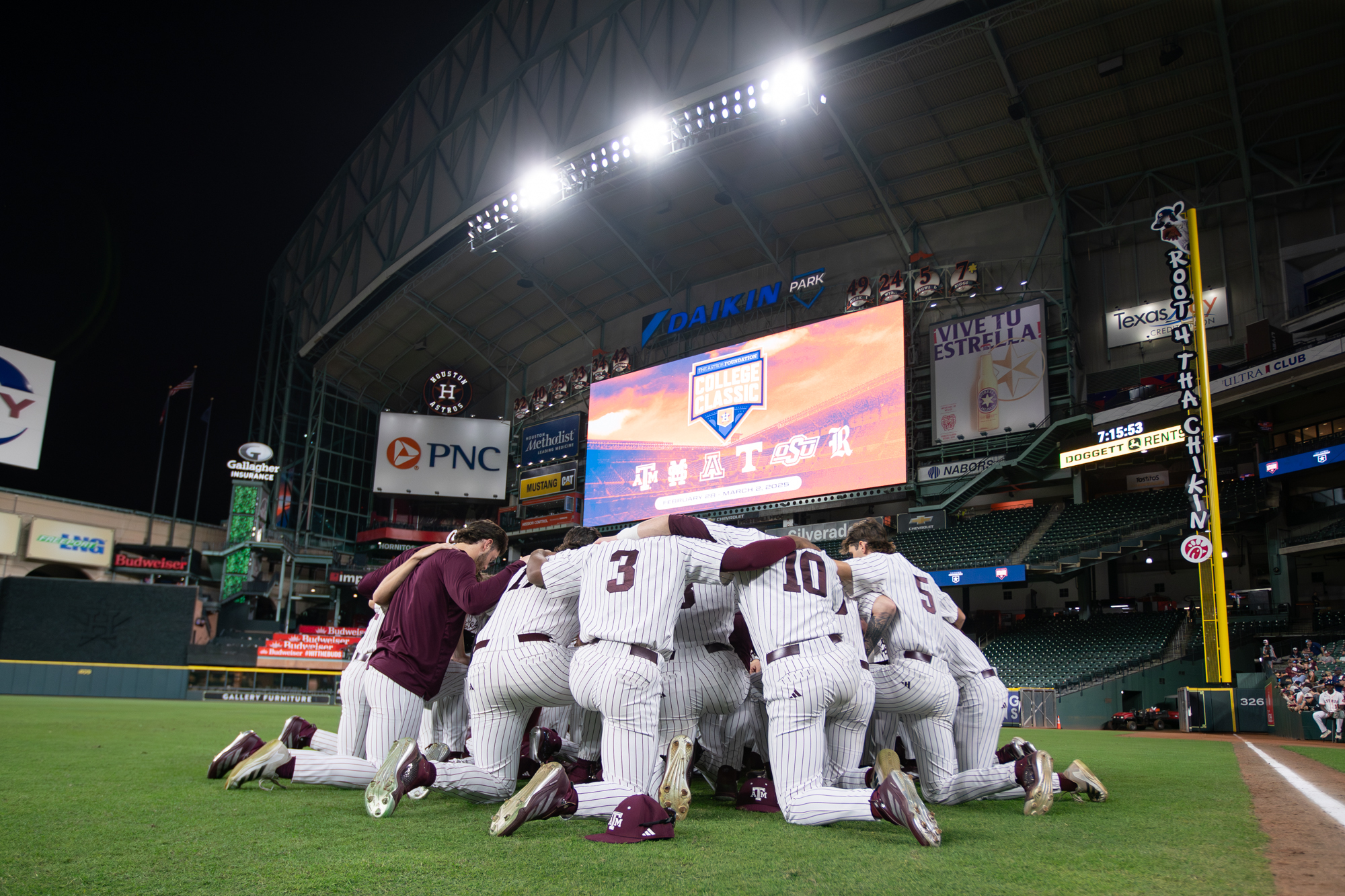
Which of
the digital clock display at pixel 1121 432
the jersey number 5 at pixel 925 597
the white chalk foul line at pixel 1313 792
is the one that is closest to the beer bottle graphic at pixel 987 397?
the digital clock display at pixel 1121 432

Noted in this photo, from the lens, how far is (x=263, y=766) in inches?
155


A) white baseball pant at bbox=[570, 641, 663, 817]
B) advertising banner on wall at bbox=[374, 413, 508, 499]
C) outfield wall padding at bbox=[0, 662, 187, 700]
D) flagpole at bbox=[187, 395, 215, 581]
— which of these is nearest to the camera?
white baseball pant at bbox=[570, 641, 663, 817]

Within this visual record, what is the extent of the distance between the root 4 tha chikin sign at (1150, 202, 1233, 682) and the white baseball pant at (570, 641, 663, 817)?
12486 millimetres

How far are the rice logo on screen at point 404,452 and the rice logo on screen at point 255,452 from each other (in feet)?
17.5

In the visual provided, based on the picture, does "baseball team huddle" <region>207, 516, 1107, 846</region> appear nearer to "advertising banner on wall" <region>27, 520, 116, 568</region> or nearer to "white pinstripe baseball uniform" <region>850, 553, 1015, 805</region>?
"white pinstripe baseball uniform" <region>850, 553, 1015, 805</region>

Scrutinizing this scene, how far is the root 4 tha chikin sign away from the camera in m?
13.4

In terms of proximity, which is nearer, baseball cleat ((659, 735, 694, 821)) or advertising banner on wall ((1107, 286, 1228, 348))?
baseball cleat ((659, 735, 694, 821))

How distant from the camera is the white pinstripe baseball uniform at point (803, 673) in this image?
11.5 feet

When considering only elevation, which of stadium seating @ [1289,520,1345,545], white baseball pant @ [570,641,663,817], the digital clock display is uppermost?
the digital clock display

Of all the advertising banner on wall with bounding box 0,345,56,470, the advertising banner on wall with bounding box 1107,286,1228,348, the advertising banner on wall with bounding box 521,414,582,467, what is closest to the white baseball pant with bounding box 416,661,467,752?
the advertising banner on wall with bounding box 1107,286,1228,348

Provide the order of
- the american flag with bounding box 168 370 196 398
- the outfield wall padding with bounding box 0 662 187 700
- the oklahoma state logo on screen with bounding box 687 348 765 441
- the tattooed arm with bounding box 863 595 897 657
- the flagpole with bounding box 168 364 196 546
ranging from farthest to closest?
the flagpole with bounding box 168 364 196 546 < the american flag with bounding box 168 370 196 398 < the oklahoma state logo on screen with bounding box 687 348 765 441 < the outfield wall padding with bounding box 0 662 187 700 < the tattooed arm with bounding box 863 595 897 657

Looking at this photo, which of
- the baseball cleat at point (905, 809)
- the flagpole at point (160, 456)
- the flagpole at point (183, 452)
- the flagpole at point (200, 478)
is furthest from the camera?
the flagpole at point (200, 478)

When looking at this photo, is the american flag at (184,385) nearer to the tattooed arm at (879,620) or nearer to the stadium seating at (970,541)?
the stadium seating at (970,541)

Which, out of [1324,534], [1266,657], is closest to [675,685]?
[1266,657]
